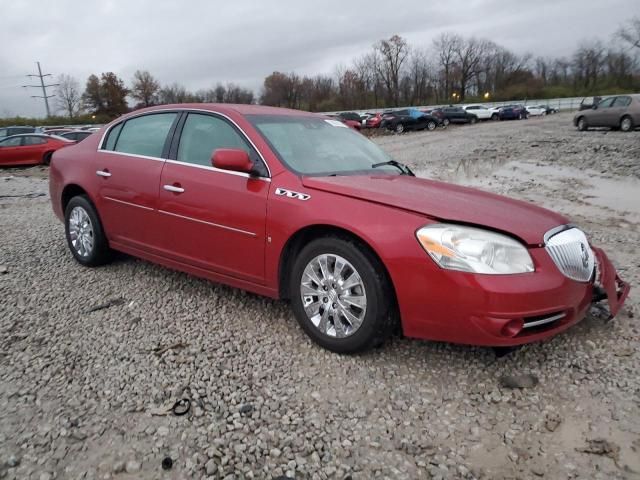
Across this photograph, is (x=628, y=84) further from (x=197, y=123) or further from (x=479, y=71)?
(x=197, y=123)

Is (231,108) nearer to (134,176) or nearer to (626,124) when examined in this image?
(134,176)

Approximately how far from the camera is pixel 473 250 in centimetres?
254

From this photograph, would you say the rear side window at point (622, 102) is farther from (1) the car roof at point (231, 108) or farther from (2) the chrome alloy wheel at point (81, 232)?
(2) the chrome alloy wheel at point (81, 232)

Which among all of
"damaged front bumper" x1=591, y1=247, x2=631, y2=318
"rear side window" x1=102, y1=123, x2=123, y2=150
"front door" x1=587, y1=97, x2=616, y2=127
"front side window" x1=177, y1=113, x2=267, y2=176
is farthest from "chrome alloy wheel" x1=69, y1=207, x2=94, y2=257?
"front door" x1=587, y1=97, x2=616, y2=127

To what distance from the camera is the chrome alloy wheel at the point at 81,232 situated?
4.50 metres

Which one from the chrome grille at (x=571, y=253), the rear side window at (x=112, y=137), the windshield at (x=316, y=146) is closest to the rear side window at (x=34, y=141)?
the rear side window at (x=112, y=137)

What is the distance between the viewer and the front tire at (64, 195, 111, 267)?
4422mm

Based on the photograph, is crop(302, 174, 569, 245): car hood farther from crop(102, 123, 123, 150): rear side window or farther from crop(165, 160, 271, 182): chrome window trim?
crop(102, 123, 123, 150): rear side window

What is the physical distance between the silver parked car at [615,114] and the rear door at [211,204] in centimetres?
2078

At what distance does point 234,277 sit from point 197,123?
1.29m

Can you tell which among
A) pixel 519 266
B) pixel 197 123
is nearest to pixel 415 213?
pixel 519 266

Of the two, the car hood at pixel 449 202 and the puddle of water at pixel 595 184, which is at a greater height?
the car hood at pixel 449 202

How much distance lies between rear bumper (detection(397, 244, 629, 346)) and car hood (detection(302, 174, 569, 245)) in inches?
9.5

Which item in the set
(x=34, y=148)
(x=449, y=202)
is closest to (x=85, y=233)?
(x=449, y=202)
